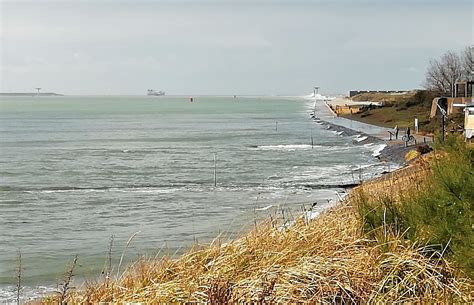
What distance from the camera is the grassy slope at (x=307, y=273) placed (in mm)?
6730

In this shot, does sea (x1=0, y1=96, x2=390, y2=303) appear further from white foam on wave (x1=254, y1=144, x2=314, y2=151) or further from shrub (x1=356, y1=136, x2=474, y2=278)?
shrub (x1=356, y1=136, x2=474, y2=278)

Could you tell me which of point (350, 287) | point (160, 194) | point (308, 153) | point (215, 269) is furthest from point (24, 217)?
point (308, 153)

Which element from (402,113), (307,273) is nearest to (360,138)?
(402,113)

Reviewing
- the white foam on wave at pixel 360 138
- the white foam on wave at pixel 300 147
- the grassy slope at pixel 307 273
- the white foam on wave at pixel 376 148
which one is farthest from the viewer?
the white foam on wave at pixel 360 138

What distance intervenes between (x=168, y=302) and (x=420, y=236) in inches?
111

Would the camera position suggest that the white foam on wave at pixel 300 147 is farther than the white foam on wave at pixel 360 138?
No

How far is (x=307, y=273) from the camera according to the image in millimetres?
7117

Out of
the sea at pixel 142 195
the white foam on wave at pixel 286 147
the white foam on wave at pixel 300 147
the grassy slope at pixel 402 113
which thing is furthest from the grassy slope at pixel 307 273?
the grassy slope at pixel 402 113

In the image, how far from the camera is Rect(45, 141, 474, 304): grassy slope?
673cm

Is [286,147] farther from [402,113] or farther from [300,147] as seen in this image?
[402,113]

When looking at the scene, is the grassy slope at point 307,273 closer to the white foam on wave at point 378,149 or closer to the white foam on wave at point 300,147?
the white foam on wave at point 378,149

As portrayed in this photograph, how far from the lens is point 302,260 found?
772 centimetres

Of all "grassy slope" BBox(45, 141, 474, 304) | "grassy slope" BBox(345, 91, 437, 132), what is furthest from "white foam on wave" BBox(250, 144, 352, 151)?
"grassy slope" BBox(45, 141, 474, 304)

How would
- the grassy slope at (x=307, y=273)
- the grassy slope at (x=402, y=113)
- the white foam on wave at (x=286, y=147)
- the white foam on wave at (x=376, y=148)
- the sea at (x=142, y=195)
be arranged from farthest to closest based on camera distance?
the grassy slope at (x=402, y=113) < the white foam on wave at (x=286, y=147) < the white foam on wave at (x=376, y=148) < the sea at (x=142, y=195) < the grassy slope at (x=307, y=273)
